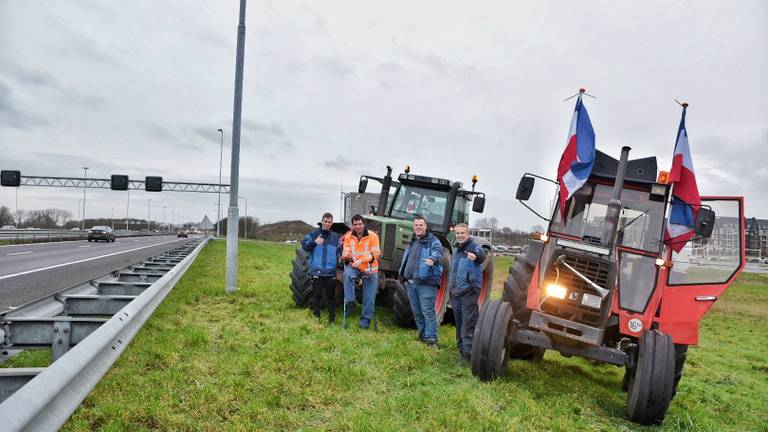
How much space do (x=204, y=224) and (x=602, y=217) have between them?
27.7m

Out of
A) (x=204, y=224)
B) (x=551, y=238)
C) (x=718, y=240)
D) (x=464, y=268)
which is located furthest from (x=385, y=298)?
(x=204, y=224)

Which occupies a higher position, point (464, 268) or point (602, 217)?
point (602, 217)

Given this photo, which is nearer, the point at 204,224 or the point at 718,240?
the point at 718,240

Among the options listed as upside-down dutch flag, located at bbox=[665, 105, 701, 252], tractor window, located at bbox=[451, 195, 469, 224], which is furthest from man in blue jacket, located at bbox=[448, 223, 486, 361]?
tractor window, located at bbox=[451, 195, 469, 224]

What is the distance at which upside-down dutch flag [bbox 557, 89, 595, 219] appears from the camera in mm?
6211

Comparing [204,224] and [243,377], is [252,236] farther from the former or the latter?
[243,377]

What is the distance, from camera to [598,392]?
624cm

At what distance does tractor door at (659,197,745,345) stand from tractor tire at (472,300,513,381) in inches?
74.9

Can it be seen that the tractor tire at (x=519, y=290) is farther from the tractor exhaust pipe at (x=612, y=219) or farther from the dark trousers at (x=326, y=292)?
the dark trousers at (x=326, y=292)

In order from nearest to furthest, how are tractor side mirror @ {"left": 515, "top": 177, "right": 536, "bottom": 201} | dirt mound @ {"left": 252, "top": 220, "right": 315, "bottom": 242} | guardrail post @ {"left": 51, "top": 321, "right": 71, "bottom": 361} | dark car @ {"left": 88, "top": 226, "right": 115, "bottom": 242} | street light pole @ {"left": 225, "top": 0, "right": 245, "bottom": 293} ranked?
guardrail post @ {"left": 51, "top": 321, "right": 71, "bottom": 361}, tractor side mirror @ {"left": 515, "top": 177, "right": 536, "bottom": 201}, street light pole @ {"left": 225, "top": 0, "right": 245, "bottom": 293}, dark car @ {"left": 88, "top": 226, "right": 115, "bottom": 242}, dirt mound @ {"left": 252, "top": 220, "right": 315, "bottom": 242}

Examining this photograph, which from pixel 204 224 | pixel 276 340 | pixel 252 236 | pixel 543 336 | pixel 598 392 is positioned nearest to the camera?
pixel 543 336

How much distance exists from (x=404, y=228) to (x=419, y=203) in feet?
2.56

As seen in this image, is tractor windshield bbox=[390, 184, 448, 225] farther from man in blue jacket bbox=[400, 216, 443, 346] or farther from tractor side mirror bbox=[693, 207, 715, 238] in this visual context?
tractor side mirror bbox=[693, 207, 715, 238]

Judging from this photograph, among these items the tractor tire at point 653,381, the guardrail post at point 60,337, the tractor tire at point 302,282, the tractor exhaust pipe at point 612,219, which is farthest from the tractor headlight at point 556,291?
the guardrail post at point 60,337
